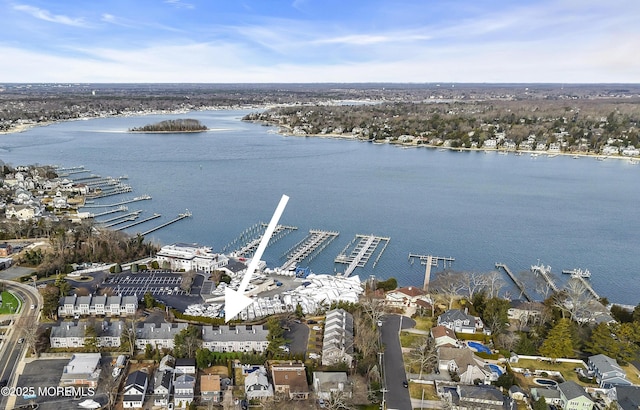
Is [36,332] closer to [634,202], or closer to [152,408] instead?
[152,408]

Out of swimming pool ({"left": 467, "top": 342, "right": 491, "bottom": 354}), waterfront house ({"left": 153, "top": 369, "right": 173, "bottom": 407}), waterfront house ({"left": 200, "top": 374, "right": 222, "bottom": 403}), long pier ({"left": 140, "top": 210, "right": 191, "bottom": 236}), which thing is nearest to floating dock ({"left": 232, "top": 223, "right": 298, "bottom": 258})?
long pier ({"left": 140, "top": 210, "right": 191, "bottom": 236})

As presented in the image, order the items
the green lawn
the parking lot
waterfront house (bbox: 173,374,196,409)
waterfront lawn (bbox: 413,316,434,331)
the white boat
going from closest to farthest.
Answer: waterfront house (bbox: 173,374,196,409)
the green lawn
waterfront lawn (bbox: 413,316,434,331)
the parking lot
the white boat

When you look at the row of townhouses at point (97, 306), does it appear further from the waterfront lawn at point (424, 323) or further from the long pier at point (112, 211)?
the long pier at point (112, 211)

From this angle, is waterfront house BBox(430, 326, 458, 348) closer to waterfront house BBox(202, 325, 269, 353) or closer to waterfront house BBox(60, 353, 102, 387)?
waterfront house BBox(202, 325, 269, 353)

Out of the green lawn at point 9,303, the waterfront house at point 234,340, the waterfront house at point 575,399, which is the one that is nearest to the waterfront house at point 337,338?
the waterfront house at point 234,340

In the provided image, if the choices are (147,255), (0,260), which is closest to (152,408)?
(147,255)
